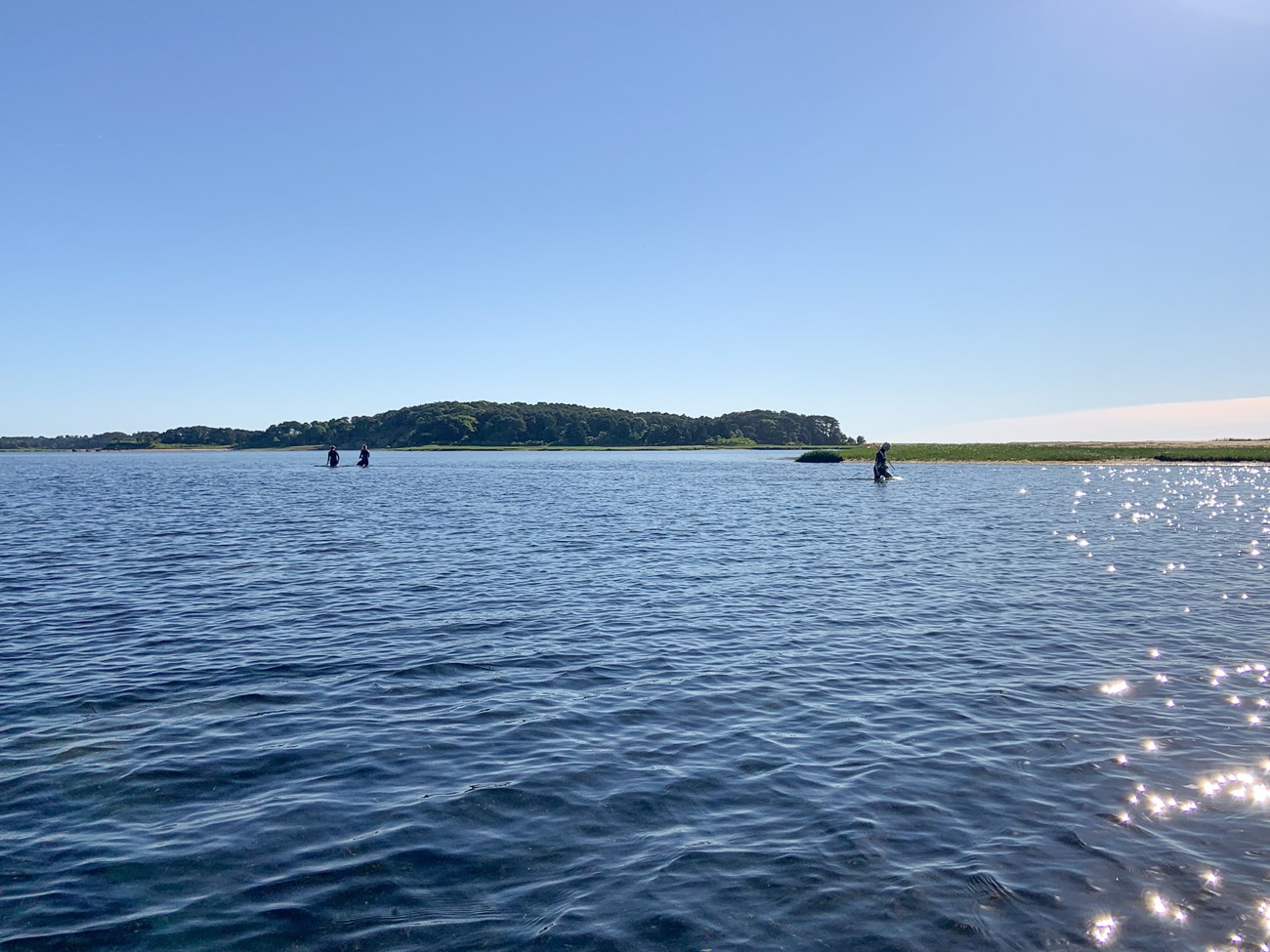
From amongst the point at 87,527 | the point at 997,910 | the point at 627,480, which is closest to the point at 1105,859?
the point at 997,910

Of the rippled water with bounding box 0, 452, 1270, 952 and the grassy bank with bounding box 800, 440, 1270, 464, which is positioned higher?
the grassy bank with bounding box 800, 440, 1270, 464

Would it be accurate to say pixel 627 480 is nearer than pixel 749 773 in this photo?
No

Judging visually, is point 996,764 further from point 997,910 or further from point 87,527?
point 87,527

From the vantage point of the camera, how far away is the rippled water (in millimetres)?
8219

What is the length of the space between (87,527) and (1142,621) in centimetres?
5274

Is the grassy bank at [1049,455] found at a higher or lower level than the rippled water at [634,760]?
higher

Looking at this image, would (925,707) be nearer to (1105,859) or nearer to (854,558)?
(1105,859)

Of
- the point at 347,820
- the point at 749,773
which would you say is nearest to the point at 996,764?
the point at 749,773

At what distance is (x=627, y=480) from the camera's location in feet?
349

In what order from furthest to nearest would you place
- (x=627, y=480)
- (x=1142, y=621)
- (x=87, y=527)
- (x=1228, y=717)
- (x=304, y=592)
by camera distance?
(x=627, y=480) < (x=87, y=527) < (x=304, y=592) < (x=1142, y=621) < (x=1228, y=717)

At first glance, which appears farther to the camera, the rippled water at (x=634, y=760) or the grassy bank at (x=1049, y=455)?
the grassy bank at (x=1049, y=455)

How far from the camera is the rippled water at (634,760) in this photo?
822 centimetres

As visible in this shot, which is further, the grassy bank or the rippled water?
the grassy bank

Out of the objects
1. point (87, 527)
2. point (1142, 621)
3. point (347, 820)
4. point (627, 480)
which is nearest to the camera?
point (347, 820)
